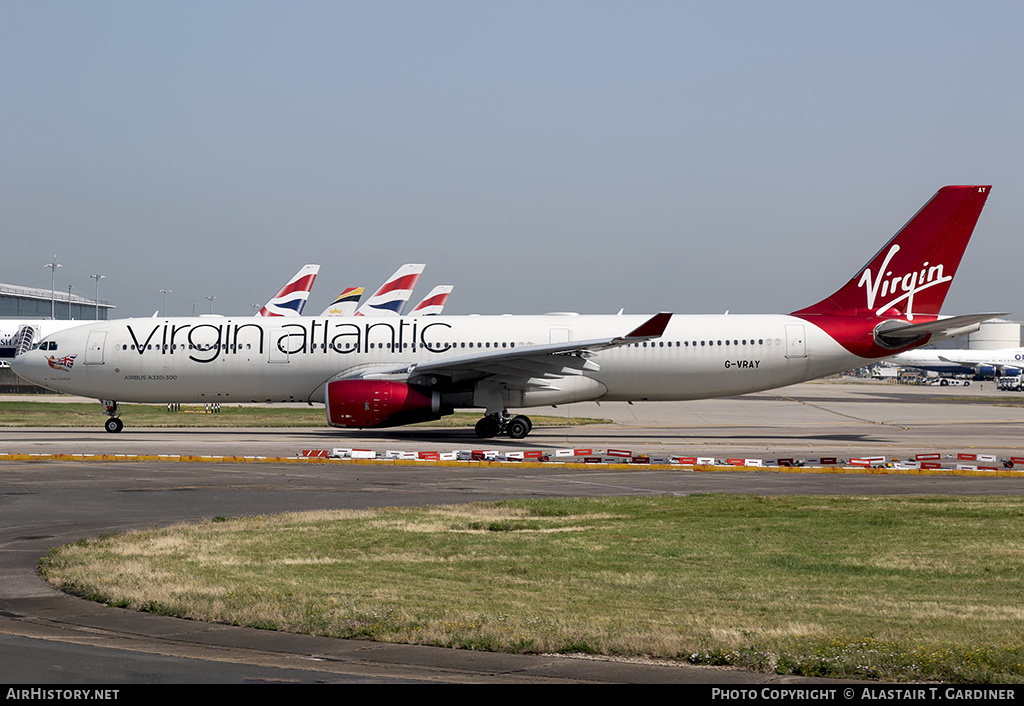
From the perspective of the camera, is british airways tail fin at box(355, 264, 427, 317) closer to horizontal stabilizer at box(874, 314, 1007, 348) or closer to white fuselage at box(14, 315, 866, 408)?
white fuselage at box(14, 315, 866, 408)

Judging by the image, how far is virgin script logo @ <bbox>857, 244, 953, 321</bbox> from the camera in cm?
3538

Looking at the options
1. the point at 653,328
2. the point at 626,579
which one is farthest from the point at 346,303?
the point at 626,579

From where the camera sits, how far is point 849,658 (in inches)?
307

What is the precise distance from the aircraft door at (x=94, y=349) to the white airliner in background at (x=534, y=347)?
1.9 inches

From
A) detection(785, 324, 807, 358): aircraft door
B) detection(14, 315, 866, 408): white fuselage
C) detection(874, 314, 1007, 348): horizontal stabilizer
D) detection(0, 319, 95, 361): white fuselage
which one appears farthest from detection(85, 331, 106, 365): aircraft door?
detection(0, 319, 95, 361): white fuselage

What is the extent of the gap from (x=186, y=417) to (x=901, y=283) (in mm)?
31171

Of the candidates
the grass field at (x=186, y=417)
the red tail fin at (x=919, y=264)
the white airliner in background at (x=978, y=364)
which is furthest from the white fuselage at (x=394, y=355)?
the white airliner in background at (x=978, y=364)

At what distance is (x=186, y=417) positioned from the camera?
154 ft

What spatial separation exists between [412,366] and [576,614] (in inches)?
1019

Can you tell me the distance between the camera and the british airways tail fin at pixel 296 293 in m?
75.2

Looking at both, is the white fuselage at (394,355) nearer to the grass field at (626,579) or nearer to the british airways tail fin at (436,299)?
the grass field at (626,579)

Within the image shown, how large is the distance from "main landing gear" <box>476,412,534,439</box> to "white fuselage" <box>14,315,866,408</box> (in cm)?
54

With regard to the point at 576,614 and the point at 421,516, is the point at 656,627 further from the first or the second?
the point at 421,516

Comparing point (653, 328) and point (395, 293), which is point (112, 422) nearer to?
point (653, 328)
